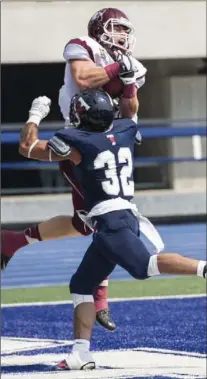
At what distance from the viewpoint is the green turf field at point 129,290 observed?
9.01m

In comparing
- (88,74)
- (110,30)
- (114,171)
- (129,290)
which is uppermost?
(110,30)

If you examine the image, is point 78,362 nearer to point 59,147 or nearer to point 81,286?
point 81,286

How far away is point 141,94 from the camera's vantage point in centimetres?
2288

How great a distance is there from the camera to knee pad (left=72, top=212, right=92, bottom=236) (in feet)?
20.4

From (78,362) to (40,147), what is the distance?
112cm

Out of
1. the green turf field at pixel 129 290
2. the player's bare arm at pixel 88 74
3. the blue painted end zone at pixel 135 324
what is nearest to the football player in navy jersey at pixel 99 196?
the player's bare arm at pixel 88 74

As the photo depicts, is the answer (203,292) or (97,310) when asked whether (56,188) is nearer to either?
(203,292)

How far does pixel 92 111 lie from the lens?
5.49 m

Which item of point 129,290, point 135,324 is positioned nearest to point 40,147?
point 135,324

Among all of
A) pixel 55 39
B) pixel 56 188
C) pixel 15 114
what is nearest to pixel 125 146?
pixel 56 188

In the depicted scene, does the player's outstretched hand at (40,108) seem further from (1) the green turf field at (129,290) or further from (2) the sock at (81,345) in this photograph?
(1) the green turf field at (129,290)

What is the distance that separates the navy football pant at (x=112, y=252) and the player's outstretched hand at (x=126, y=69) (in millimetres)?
913

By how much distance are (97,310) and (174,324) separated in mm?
1173

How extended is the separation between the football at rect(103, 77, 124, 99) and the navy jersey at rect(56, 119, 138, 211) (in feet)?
2.10
